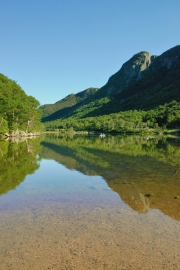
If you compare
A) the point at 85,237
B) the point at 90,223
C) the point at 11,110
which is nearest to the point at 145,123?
the point at 11,110

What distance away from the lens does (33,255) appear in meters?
6.56

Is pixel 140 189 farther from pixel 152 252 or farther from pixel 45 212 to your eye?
pixel 152 252

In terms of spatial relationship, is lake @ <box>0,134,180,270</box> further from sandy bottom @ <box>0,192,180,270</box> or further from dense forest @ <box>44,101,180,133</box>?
dense forest @ <box>44,101,180,133</box>

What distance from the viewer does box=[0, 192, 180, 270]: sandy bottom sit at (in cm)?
626

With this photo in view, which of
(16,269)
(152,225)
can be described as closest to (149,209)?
(152,225)

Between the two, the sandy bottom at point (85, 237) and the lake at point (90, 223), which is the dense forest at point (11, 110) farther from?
the sandy bottom at point (85, 237)

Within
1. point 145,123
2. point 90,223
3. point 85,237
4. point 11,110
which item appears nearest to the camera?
point 85,237

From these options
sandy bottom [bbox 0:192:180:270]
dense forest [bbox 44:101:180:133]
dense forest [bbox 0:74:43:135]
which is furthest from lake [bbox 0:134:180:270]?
dense forest [bbox 44:101:180:133]

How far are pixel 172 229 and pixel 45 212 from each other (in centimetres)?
507

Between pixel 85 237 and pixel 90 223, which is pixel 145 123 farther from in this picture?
pixel 85 237

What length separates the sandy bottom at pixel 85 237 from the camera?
6258 mm

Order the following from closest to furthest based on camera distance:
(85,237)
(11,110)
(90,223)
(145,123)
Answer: (85,237) → (90,223) → (11,110) → (145,123)

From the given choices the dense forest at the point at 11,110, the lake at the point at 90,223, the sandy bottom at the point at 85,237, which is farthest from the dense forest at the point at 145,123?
the sandy bottom at the point at 85,237

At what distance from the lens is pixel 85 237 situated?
25.2 feet
